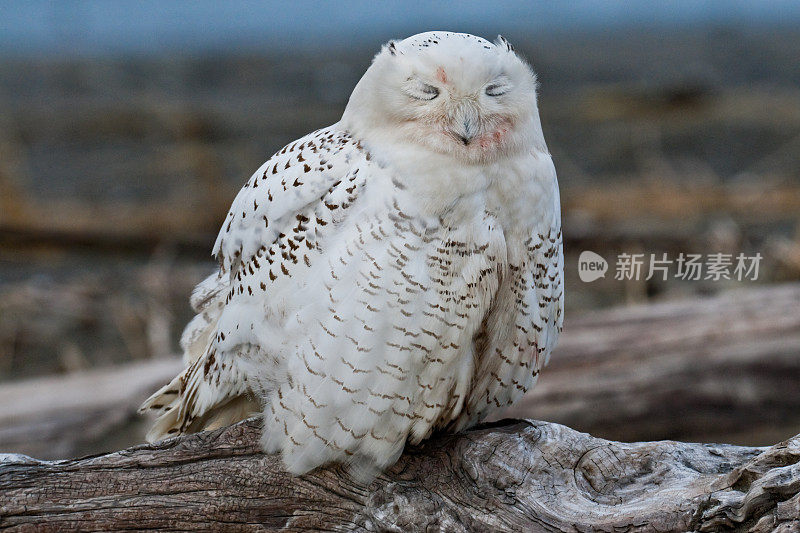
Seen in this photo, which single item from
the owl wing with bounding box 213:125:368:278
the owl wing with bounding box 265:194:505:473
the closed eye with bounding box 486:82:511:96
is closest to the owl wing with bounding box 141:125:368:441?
the owl wing with bounding box 213:125:368:278

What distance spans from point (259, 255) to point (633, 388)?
240 centimetres

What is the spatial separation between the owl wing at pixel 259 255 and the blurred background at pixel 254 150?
168 centimetres

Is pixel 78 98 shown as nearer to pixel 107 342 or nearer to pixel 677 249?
pixel 107 342

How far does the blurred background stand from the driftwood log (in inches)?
1.9

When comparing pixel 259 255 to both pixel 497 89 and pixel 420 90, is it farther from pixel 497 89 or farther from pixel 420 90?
pixel 497 89

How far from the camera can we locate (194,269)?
6.09 meters

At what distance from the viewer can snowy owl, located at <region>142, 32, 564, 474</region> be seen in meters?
2.07

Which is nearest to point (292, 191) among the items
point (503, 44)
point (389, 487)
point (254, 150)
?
point (503, 44)

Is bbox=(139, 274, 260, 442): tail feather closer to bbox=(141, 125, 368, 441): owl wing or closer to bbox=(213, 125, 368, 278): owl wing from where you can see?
bbox=(141, 125, 368, 441): owl wing

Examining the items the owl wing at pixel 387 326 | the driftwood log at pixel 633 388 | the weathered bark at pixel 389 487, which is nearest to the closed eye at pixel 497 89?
the owl wing at pixel 387 326

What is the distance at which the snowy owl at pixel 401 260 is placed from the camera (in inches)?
81.4

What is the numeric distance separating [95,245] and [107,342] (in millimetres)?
746

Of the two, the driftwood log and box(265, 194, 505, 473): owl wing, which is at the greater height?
box(265, 194, 505, 473): owl wing

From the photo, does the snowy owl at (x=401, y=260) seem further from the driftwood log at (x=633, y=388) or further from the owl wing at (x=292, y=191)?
the driftwood log at (x=633, y=388)
